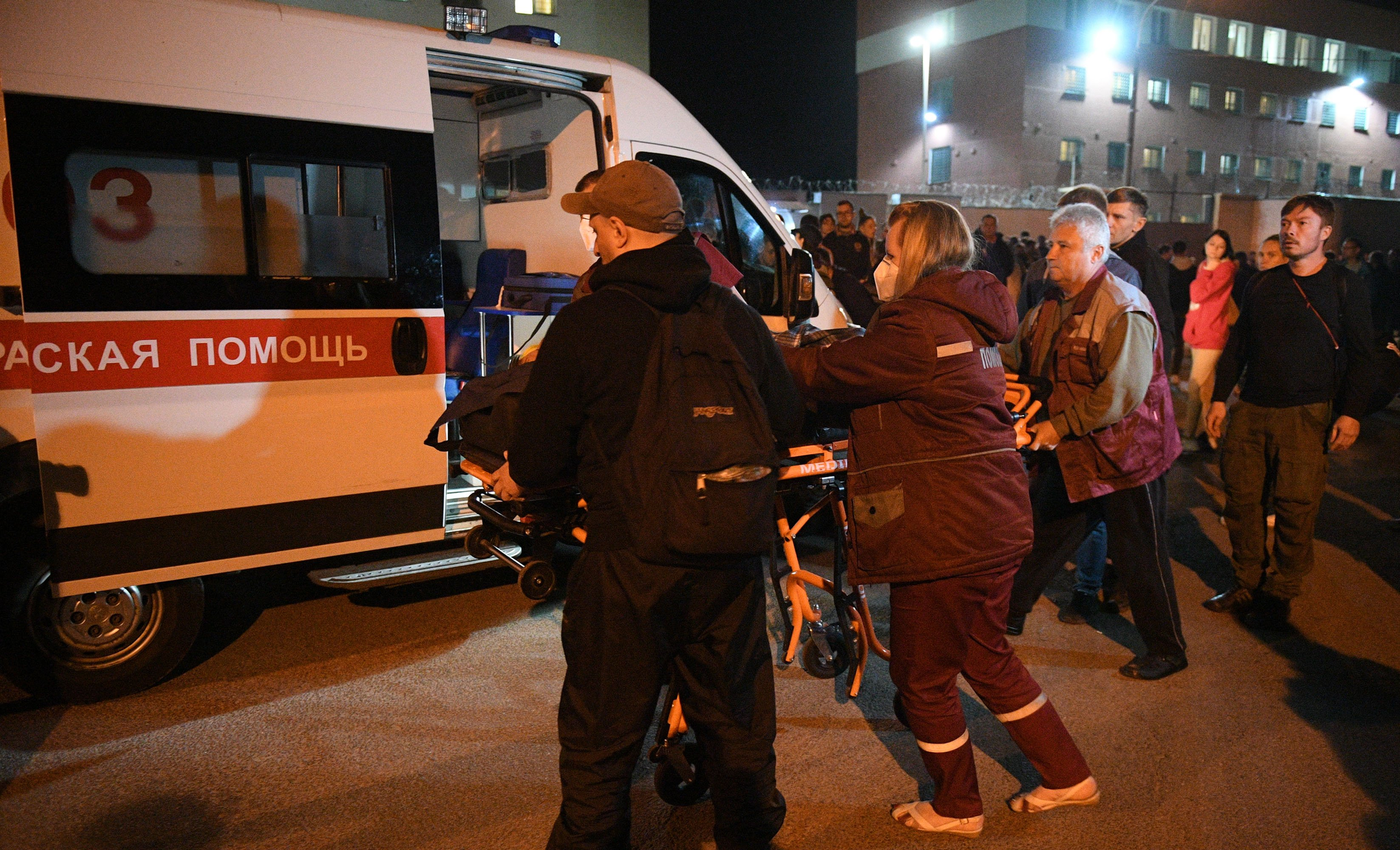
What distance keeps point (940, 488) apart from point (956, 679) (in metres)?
0.62

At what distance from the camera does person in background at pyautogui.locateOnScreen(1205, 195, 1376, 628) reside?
15.5ft

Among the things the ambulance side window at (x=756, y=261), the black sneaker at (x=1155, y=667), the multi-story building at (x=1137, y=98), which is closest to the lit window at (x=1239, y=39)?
the multi-story building at (x=1137, y=98)

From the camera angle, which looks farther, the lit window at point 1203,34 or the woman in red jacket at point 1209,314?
the lit window at point 1203,34

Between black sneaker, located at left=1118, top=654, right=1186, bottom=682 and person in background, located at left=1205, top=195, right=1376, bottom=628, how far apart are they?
3.10 ft

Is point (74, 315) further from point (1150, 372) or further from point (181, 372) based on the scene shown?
point (1150, 372)

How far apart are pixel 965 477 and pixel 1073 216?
67.4 inches

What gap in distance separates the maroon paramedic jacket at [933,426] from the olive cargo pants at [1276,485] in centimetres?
258

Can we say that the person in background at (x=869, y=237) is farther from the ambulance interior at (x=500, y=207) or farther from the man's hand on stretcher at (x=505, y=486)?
the man's hand on stretcher at (x=505, y=486)

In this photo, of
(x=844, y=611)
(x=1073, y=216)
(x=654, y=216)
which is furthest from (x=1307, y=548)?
(x=654, y=216)

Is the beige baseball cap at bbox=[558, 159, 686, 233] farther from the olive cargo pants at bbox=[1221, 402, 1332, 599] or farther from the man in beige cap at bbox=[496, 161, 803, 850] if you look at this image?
the olive cargo pants at bbox=[1221, 402, 1332, 599]

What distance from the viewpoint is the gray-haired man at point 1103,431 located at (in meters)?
3.96

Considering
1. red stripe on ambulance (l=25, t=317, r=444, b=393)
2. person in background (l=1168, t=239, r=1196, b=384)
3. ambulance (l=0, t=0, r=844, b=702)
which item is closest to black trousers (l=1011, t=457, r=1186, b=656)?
ambulance (l=0, t=0, r=844, b=702)

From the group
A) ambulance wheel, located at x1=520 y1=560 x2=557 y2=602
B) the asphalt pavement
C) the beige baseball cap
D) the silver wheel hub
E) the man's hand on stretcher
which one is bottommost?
the asphalt pavement

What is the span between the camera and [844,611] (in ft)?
12.5
